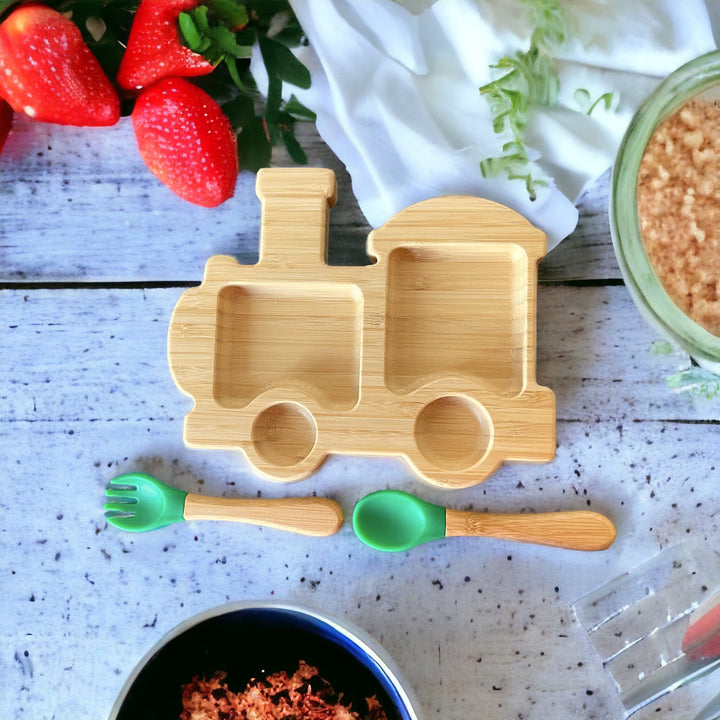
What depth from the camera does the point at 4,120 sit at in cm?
84

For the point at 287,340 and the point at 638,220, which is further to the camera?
the point at 287,340

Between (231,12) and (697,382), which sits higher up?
(231,12)

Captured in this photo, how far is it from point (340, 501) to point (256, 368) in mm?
168

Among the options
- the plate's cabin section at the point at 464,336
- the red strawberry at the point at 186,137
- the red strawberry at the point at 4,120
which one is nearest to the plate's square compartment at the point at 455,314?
the plate's cabin section at the point at 464,336

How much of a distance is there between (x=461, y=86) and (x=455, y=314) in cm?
25

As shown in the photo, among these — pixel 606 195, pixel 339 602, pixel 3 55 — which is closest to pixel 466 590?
pixel 339 602

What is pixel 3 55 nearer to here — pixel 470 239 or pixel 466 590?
pixel 470 239

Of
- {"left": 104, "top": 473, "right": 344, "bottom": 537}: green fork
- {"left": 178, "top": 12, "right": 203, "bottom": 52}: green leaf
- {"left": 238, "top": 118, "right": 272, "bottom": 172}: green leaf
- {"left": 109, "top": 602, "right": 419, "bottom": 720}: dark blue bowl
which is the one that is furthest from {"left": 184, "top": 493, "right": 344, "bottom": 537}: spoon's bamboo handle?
{"left": 178, "top": 12, "right": 203, "bottom": 52}: green leaf

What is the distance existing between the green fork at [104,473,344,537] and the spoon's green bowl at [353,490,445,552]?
0.09 feet

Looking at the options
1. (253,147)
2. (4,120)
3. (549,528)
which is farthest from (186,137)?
(549,528)

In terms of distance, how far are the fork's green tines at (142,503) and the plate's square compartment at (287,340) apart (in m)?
0.12

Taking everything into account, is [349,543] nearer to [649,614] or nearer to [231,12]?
[649,614]

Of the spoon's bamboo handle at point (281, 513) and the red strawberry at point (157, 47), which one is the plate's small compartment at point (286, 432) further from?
the red strawberry at point (157, 47)

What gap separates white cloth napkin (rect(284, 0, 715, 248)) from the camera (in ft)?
2.53
